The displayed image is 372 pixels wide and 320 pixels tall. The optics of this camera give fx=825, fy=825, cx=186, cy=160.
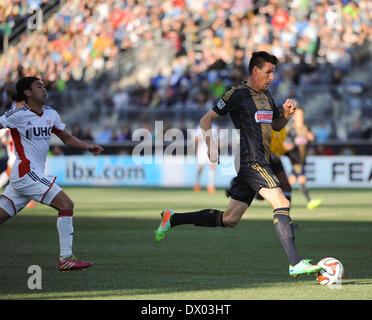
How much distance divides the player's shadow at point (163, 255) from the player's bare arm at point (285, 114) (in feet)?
5.51

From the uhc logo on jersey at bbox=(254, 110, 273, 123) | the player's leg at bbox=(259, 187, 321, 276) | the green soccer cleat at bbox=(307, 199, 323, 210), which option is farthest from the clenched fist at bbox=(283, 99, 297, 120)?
the green soccer cleat at bbox=(307, 199, 323, 210)

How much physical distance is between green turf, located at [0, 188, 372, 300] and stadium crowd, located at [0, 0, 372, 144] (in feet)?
40.1

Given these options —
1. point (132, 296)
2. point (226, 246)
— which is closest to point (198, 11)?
point (226, 246)

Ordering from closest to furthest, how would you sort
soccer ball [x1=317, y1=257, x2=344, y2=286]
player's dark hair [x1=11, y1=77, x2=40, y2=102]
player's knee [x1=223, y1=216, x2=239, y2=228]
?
soccer ball [x1=317, y1=257, x2=344, y2=286] → player's dark hair [x1=11, y1=77, x2=40, y2=102] → player's knee [x1=223, y1=216, x2=239, y2=228]

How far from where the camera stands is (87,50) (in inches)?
1342

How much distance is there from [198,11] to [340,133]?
30.6ft

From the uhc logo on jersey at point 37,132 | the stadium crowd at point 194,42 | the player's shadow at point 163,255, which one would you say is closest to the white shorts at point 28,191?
the uhc logo on jersey at point 37,132

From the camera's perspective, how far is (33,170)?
366 inches

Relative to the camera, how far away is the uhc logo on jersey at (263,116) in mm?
8977

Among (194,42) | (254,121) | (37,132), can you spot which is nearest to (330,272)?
(254,121)

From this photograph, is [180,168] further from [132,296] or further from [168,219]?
[132,296]

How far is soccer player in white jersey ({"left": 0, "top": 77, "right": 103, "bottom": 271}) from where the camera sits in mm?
9250

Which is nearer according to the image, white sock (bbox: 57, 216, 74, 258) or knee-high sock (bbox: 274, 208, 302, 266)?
knee-high sock (bbox: 274, 208, 302, 266)

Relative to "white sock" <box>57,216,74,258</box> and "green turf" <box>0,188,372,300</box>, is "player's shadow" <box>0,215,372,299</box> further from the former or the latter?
"white sock" <box>57,216,74,258</box>
